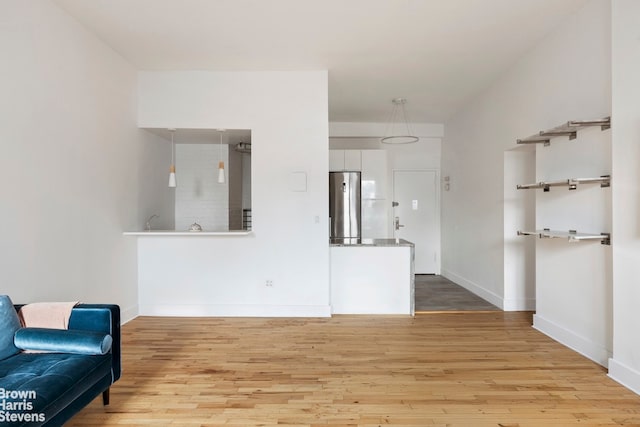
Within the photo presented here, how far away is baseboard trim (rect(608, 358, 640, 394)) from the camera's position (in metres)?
2.37

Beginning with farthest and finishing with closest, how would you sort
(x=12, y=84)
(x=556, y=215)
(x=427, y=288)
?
1. (x=427, y=288)
2. (x=556, y=215)
3. (x=12, y=84)

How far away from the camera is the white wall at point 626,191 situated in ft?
7.82

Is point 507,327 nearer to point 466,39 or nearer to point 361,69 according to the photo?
point 466,39

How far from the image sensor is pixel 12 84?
8.15ft

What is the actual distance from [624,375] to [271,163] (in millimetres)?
3736

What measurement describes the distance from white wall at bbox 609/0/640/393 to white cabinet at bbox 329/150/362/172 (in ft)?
12.7

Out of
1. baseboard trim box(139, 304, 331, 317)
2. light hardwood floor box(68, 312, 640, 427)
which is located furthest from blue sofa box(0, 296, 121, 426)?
baseboard trim box(139, 304, 331, 317)

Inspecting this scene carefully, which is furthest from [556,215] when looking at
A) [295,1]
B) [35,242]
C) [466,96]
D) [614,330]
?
[35,242]

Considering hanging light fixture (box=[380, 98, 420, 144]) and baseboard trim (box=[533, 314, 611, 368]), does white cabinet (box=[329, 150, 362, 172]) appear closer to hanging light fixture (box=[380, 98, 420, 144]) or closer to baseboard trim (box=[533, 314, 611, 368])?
hanging light fixture (box=[380, 98, 420, 144])

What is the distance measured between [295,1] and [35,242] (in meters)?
2.85

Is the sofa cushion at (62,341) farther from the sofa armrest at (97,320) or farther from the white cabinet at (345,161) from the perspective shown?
the white cabinet at (345,161)

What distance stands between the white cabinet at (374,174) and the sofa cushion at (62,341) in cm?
484

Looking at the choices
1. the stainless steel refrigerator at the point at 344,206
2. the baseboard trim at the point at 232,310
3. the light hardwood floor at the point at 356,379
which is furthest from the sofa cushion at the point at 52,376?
the stainless steel refrigerator at the point at 344,206

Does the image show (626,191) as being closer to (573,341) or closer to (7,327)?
(573,341)
